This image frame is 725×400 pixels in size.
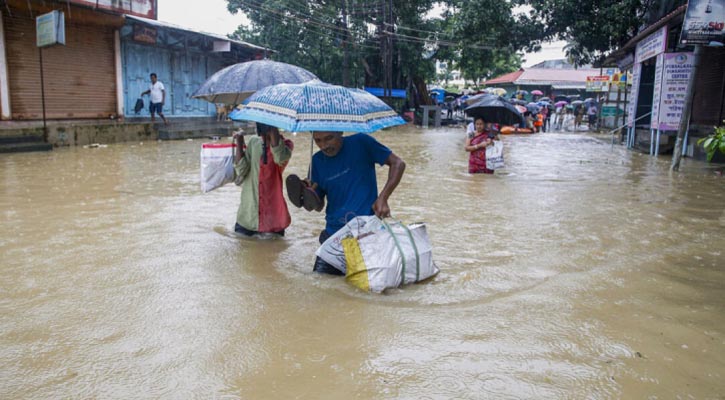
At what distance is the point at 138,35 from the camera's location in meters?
17.4

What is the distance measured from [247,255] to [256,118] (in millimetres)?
1596

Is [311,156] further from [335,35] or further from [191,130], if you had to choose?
[335,35]

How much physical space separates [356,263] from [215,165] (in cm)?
188

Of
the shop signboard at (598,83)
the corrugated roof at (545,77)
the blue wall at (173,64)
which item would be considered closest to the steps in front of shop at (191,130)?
the blue wall at (173,64)

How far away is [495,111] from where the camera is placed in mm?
9617

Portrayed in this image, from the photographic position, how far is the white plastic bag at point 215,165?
16.4ft

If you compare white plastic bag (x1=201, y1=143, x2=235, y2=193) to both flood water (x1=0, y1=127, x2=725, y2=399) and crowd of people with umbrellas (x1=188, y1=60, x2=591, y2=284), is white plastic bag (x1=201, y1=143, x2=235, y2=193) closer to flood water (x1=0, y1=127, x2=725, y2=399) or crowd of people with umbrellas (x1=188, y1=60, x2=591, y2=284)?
crowd of people with umbrellas (x1=188, y1=60, x2=591, y2=284)

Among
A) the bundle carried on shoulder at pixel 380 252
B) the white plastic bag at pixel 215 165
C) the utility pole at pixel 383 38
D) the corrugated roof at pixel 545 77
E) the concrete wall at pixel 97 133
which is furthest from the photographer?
the corrugated roof at pixel 545 77

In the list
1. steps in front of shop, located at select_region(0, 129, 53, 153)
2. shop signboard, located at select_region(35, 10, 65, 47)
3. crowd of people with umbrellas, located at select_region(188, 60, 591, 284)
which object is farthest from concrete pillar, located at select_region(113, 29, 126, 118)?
crowd of people with umbrellas, located at select_region(188, 60, 591, 284)

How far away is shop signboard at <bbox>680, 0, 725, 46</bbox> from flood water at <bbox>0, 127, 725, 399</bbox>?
12.3 feet

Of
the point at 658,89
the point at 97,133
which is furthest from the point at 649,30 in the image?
the point at 97,133

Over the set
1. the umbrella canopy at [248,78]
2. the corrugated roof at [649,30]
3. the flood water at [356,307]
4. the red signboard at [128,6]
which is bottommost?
the flood water at [356,307]

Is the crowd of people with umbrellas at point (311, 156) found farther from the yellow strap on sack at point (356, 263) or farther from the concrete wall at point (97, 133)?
the concrete wall at point (97, 133)

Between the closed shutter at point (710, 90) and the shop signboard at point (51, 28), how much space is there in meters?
14.1
